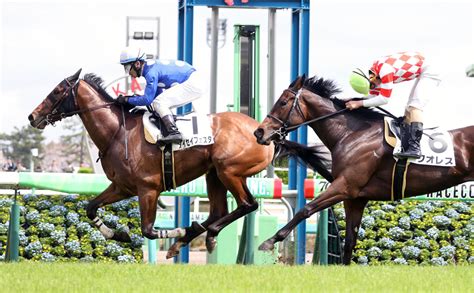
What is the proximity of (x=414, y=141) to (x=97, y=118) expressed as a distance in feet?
9.34

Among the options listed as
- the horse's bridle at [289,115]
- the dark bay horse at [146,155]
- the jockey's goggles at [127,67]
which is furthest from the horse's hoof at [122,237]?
the horse's bridle at [289,115]

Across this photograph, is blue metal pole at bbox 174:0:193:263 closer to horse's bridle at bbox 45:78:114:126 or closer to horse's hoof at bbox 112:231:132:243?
horse's hoof at bbox 112:231:132:243

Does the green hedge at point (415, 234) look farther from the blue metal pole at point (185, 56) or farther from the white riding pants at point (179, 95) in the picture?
the white riding pants at point (179, 95)

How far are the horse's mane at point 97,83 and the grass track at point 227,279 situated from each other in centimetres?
212

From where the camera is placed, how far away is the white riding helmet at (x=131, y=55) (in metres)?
10.0

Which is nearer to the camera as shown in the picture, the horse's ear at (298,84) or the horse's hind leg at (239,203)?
the horse's ear at (298,84)

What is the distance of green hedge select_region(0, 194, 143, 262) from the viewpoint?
11156 millimetres

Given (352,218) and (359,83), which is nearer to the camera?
(352,218)

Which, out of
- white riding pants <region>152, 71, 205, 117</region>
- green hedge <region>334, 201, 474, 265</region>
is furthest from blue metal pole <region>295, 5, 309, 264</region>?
white riding pants <region>152, 71, 205, 117</region>

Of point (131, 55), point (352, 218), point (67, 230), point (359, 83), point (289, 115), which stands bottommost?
point (67, 230)

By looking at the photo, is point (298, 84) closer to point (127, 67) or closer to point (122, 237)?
point (127, 67)

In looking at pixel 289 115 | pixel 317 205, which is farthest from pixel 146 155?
pixel 317 205

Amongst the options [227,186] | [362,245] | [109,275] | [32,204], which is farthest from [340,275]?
[32,204]

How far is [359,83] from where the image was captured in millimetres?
10367
